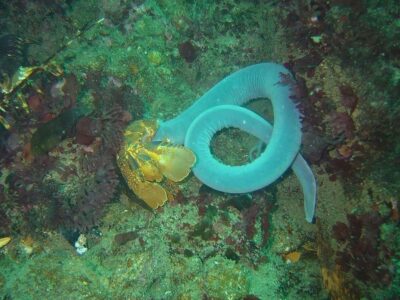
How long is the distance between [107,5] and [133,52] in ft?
3.22

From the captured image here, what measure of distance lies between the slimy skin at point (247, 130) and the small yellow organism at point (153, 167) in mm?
280

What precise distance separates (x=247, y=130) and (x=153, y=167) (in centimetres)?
156

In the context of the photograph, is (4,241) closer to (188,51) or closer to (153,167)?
(153,167)

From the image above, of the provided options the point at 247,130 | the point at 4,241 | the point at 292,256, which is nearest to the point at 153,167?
the point at 247,130

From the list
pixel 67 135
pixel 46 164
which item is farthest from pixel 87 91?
pixel 46 164

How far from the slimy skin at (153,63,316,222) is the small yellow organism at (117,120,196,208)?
0.28 m

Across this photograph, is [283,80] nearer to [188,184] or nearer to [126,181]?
[188,184]

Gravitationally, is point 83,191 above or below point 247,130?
above

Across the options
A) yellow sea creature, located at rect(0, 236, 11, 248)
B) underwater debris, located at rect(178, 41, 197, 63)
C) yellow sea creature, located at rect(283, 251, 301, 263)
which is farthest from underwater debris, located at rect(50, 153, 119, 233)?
yellow sea creature, located at rect(283, 251, 301, 263)

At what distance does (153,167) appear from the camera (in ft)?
13.6

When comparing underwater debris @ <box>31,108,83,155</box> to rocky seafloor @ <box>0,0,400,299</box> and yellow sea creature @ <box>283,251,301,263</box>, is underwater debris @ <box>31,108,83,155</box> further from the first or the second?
yellow sea creature @ <box>283,251,301,263</box>

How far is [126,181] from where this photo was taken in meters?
4.29

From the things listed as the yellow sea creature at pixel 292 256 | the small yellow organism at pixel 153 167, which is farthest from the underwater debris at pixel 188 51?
the yellow sea creature at pixel 292 256

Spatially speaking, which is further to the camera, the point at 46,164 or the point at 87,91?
the point at 87,91
